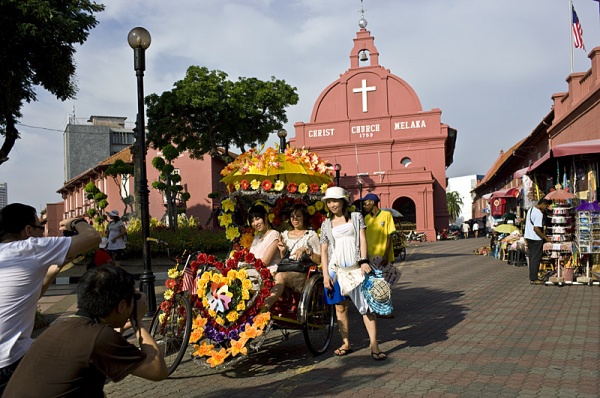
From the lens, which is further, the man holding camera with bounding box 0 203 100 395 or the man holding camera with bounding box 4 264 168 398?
the man holding camera with bounding box 0 203 100 395

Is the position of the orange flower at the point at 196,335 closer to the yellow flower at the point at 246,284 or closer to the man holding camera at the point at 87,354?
the yellow flower at the point at 246,284

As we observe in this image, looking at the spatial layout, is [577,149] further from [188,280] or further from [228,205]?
[188,280]

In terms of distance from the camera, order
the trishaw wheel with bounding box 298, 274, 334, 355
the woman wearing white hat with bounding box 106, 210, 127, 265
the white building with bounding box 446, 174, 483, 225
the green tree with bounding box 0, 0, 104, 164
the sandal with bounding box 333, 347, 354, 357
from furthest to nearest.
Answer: the white building with bounding box 446, 174, 483, 225
the green tree with bounding box 0, 0, 104, 164
the woman wearing white hat with bounding box 106, 210, 127, 265
the sandal with bounding box 333, 347, 354, 357
the trishaw wheel with bounding box 298, 274, 334, 355

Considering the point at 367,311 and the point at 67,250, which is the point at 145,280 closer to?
the point at 367,311

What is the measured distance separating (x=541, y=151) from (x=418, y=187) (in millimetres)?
13340

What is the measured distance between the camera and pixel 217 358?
525 cm

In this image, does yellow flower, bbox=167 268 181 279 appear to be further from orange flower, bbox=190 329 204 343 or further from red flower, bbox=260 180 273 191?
red flower, bbox=260 180 273 191

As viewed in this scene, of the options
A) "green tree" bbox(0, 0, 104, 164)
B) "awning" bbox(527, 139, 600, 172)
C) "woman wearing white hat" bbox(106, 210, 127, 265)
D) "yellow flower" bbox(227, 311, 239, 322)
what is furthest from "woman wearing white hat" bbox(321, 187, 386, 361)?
"green tree" bbox(0, 0, 104, 164)

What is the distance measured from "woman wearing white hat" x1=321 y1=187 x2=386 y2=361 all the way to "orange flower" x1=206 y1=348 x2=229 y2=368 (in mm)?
1384

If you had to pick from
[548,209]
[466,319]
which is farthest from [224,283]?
[548,209]

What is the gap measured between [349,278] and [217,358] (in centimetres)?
166

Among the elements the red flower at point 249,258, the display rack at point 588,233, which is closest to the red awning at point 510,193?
the display rack at point 588,233

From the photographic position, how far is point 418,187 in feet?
136

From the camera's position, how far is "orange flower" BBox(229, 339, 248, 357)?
5.22 meters
